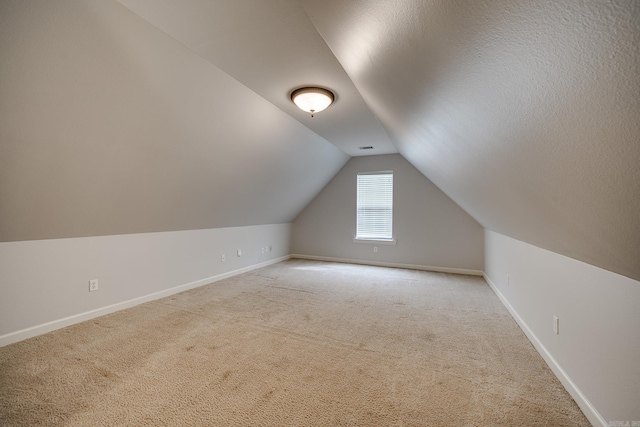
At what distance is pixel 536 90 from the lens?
792mm

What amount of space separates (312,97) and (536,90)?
7.04ft

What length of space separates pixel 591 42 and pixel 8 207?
10.8 feet

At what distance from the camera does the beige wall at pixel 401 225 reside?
5.12 m

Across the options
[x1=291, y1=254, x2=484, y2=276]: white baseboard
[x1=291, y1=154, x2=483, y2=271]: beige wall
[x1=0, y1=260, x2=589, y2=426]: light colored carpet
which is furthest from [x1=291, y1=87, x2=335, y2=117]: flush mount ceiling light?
[x1=291, y1=254, x2=484, y2=276]: white baseboard

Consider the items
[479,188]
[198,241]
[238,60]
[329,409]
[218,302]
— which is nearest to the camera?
[329,409]

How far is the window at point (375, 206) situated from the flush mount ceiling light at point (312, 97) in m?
3.28

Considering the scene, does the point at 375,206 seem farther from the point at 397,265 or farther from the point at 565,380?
the point at 565,380

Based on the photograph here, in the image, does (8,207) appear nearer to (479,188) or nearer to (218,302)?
(218,302)

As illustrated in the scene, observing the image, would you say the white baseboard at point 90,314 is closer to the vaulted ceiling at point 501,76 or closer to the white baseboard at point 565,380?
the vaulted ceiling at point 501,76

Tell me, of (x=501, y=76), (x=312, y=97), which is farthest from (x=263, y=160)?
(x=501, y=76)

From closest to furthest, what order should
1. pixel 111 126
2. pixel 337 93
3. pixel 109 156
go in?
pixel 111 126 → pixel 109 156 → pixel 337 93

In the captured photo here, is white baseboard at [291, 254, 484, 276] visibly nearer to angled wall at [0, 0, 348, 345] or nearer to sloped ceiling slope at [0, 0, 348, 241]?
angled wall at [0, 0, 348, 345]

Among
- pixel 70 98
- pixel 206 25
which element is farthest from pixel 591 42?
pixel 70 98

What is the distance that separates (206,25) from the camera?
179 centimetres
